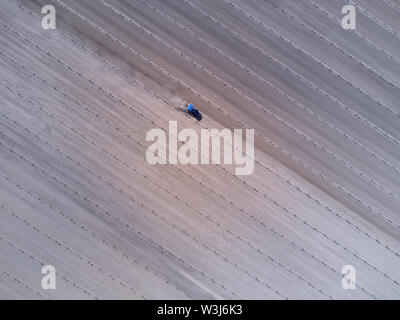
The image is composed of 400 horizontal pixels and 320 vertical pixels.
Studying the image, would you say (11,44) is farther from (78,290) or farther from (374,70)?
(374,70)

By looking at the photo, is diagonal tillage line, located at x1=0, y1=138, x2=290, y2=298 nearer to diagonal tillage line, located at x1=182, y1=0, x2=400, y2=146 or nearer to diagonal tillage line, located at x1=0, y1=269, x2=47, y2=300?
diagonal tillage line, located at x1=0, y1=269, x2=47, y2=300

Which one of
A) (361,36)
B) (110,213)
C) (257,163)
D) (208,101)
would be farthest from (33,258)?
(361,36)

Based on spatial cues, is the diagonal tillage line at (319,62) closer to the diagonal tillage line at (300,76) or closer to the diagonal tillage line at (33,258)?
the diagonal tillage line at (300,76)

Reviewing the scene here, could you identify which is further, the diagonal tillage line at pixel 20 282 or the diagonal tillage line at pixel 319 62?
the diagonal tillage line at pixel 319 62

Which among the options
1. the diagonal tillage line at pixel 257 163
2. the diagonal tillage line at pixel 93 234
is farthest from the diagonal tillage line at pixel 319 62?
the diagonal tillage line at pixel 93 234
